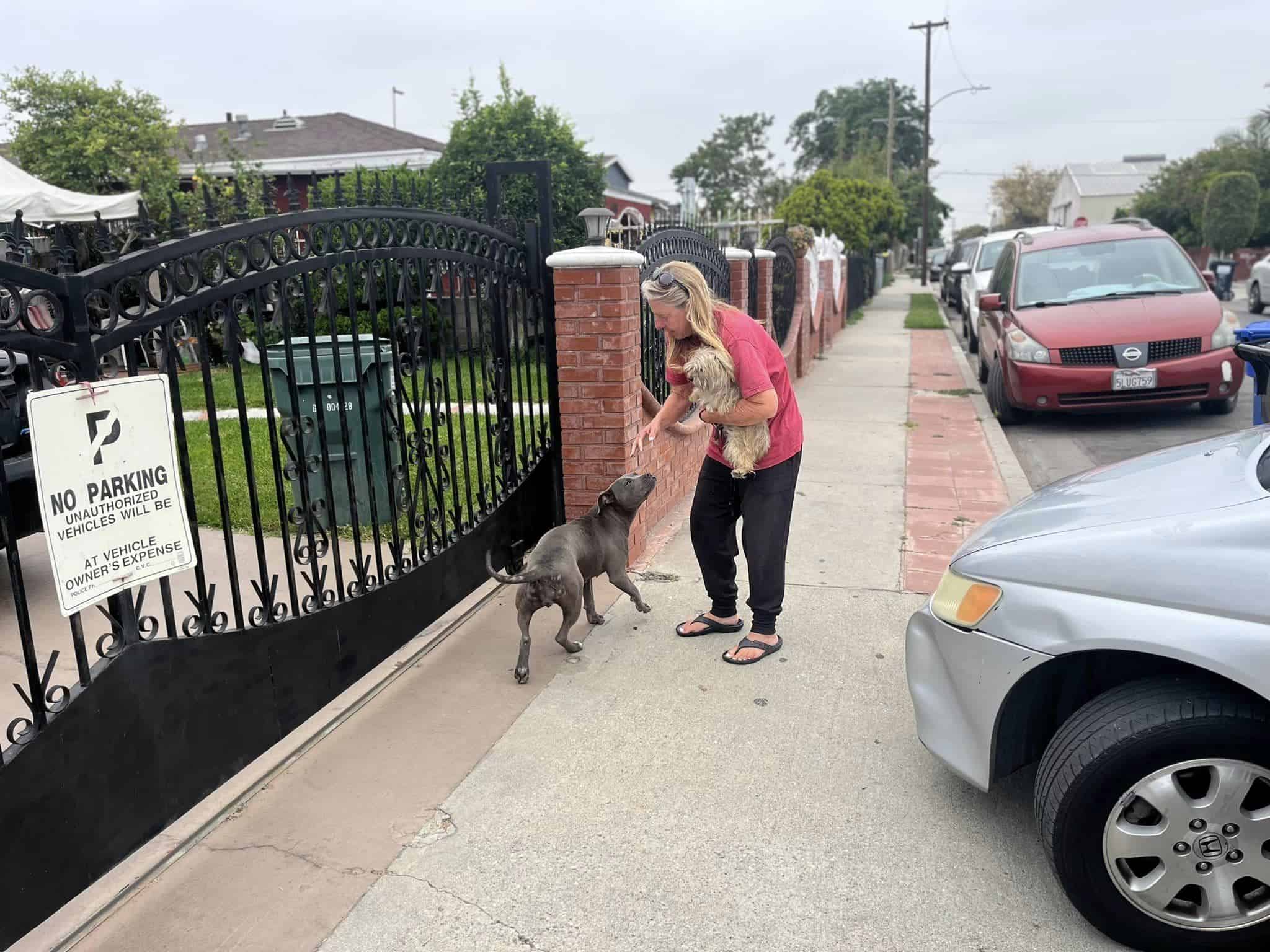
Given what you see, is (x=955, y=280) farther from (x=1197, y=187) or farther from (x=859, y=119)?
(x=859, y=119)

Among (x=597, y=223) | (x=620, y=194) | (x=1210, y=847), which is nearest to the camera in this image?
(x=1210, y=847)

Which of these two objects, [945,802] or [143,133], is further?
[143,133]

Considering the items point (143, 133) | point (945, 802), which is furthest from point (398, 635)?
point (143, 133)

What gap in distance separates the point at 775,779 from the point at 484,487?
2.38 meters

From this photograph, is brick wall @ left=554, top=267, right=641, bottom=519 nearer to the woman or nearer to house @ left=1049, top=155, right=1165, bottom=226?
the woman

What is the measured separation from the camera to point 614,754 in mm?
3441

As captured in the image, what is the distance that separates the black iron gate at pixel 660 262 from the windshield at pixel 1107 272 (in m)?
3.65

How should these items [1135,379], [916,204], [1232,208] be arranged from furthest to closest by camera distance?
[916,204] → [1232,208] → [1135,379]

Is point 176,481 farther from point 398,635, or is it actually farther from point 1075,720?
point 1075,720

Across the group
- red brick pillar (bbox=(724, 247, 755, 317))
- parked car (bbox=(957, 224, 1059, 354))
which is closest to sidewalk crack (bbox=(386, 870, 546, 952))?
red brick pillar (bbox=(724, 247, 755, 317))

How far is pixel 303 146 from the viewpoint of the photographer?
23.9 m

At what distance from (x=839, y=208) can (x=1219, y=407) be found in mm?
17221

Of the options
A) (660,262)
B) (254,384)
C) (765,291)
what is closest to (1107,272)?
(765,291)

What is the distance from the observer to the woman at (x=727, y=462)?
386 centimetres
